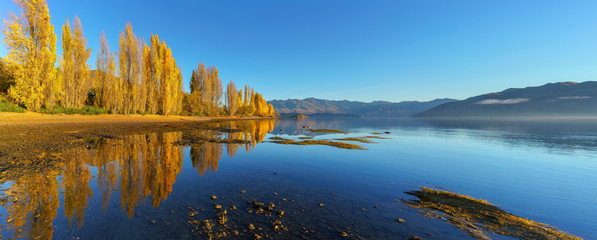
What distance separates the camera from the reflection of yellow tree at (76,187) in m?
5.57

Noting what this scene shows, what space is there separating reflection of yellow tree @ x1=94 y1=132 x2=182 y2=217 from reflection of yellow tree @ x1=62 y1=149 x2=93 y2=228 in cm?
42

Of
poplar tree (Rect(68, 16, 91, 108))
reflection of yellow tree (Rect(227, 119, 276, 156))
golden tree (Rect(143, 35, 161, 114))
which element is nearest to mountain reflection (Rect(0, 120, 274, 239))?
reflection of yellow tree (Rect(227, 119, 276, 156))

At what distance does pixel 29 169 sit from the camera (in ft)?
28.0

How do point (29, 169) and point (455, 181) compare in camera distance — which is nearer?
point (29, 169)

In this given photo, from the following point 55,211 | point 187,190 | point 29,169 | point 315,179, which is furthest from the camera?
point 315,179

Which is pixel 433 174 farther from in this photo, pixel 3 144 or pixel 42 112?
pixel 42 112

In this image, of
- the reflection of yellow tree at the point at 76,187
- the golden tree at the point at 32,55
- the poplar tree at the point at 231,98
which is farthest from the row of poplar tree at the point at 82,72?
the reflection of yellow tree at the point at 76,187

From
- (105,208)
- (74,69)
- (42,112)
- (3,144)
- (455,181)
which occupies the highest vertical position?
(74,69)

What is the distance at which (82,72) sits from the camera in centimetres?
3412

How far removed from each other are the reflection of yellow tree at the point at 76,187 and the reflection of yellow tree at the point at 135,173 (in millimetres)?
416

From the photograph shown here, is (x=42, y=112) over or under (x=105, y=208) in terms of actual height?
over

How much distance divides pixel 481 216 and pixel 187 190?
1085 cm

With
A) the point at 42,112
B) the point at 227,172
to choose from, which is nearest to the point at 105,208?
the point at 227,172

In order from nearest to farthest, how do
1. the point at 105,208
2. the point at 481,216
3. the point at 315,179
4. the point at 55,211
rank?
the point at 55,211
the point at 105,208
the point at 481,216
the point at 315,179
